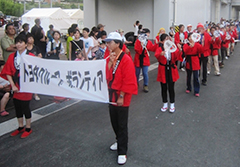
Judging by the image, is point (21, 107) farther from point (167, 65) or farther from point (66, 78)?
point (167, 65)

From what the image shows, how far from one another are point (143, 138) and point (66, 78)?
1.79 metres

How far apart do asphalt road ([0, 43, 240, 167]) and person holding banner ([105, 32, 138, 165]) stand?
1.42 ft

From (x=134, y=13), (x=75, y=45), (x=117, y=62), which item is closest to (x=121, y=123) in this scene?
(x=117, y=62)

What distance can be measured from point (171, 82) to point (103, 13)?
15701 millimetres

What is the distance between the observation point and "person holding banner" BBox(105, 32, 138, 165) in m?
3.63

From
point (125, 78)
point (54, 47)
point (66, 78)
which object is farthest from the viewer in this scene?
point (54, 47)

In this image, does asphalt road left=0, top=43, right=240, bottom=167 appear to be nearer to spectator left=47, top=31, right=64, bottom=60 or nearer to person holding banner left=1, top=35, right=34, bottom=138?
person holding banner left=1, top=35, right=34, bottom=138

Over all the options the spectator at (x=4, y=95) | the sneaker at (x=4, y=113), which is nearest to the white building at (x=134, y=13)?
the spectator at (x=4, y=95)

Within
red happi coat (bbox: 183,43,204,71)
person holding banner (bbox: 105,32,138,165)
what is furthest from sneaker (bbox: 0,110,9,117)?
red happi coat (bbox: 183,43,204,71)

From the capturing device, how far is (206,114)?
5867 millimetres

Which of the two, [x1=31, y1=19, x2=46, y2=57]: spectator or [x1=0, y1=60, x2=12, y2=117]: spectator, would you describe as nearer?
[x1=0, y1=60, x2=12, y2=117]: spectator

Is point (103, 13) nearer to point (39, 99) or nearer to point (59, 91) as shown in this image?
point (39, 99)

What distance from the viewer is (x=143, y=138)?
15.4 feet

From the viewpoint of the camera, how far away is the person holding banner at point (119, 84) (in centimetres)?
363
